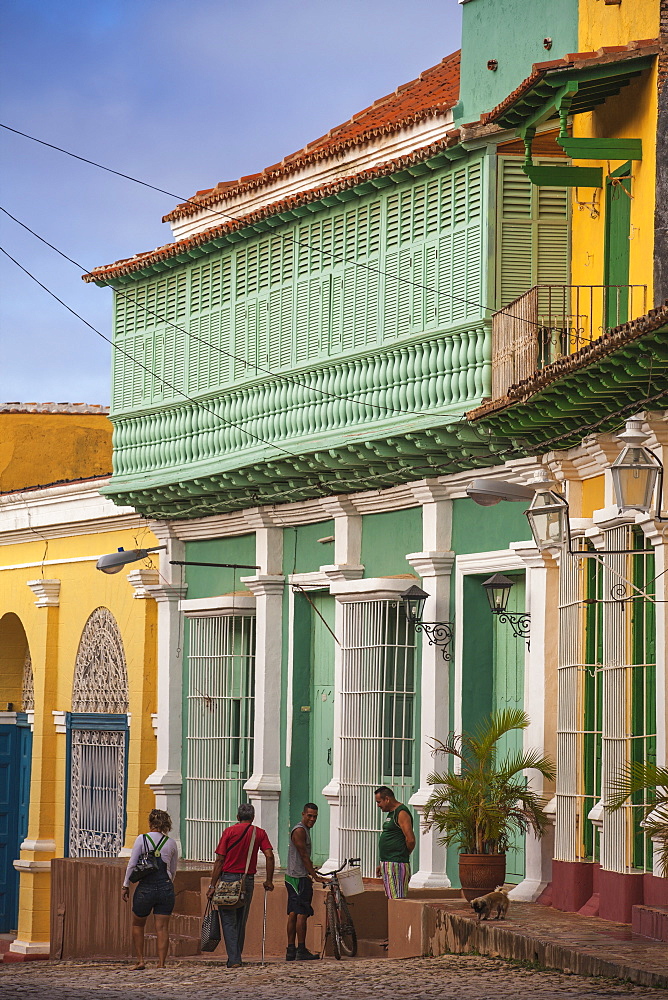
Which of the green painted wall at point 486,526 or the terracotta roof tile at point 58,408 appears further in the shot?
the terracotta roof tile at point 58,408

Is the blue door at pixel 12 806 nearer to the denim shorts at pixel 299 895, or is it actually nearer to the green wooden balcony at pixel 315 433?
the green wooden balcony at pixel 315 433

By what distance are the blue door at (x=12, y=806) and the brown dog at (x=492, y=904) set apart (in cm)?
1442

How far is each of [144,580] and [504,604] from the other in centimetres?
743

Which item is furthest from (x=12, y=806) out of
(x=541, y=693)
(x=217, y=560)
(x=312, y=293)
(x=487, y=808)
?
(x=487, y=808)

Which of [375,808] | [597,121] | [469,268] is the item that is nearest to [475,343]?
[469,268]

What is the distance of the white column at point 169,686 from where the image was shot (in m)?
23.0

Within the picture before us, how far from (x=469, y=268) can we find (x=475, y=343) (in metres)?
0.71

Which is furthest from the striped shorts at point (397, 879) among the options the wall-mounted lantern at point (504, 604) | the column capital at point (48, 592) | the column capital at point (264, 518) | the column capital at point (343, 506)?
the column capital at point (48, 592)

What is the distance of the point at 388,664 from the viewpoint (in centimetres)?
1912

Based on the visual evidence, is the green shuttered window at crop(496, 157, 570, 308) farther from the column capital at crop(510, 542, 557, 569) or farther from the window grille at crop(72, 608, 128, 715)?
the window grille at crop(72, 608, 128, 715)

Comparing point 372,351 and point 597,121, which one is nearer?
point 597,121

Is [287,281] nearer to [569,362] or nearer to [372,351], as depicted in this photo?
[372,351]

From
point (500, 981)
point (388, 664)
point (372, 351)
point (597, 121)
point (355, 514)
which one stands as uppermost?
point (597, 121)

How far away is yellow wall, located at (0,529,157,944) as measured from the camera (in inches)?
952
